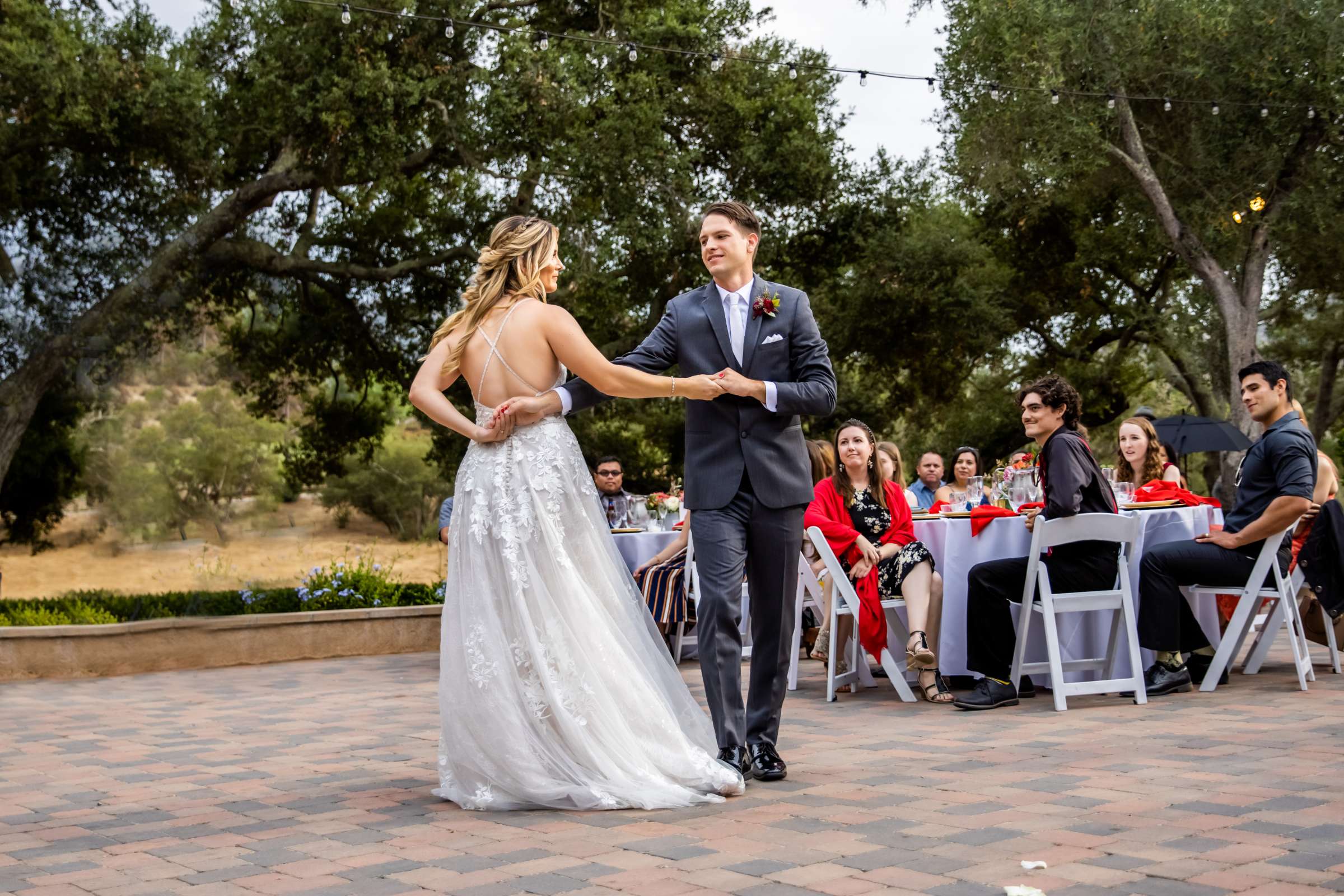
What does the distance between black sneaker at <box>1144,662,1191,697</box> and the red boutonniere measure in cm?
313

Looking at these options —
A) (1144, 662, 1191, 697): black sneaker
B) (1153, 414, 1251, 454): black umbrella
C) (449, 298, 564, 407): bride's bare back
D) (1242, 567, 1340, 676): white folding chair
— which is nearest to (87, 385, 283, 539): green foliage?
(1153, 414, 1251, 454): black umbrella

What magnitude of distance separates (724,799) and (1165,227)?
1436 cm

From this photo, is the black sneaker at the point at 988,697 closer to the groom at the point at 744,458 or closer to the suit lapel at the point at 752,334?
the groom at the point at 744,458

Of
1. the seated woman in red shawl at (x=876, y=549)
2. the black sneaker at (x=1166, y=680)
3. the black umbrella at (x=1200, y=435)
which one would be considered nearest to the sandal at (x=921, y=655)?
the seated woman in red shawl at (x=876, y=549)

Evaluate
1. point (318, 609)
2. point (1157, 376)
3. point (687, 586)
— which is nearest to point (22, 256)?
point (318, 609)

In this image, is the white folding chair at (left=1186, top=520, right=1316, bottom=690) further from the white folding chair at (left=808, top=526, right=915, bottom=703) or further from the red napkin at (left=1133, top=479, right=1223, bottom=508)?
the white folding chair at (left=808, top=526, right=915, bottom=703)

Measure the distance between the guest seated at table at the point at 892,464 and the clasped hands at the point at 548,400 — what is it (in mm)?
2761

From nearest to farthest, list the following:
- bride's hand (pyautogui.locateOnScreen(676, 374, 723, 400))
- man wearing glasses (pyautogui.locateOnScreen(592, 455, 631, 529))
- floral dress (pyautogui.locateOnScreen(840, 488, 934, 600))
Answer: bride's hand (pyautogui.locateOnScreen(676, 374, 723, 400)) < floral dress (pyautogui.locateOnScreen(840, 488, 934, 600)) < man wearing glasses (pyautogui.locateOnScreen(592, 455, 631, 529))

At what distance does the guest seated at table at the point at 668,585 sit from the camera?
315 inches

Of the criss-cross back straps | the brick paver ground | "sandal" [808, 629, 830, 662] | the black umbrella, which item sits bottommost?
the brick paver ground

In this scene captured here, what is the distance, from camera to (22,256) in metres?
14.2

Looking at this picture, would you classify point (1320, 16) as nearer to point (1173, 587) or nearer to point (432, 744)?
point (1173, 587)

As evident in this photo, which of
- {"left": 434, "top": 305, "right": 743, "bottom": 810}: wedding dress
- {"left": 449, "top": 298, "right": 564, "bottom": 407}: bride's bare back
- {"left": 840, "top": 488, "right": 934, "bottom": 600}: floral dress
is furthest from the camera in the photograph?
{"left": 840, "top": 488, "right": 934, "bottom": 600}: floral dress

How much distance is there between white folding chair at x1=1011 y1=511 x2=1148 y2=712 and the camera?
19.3 ft
